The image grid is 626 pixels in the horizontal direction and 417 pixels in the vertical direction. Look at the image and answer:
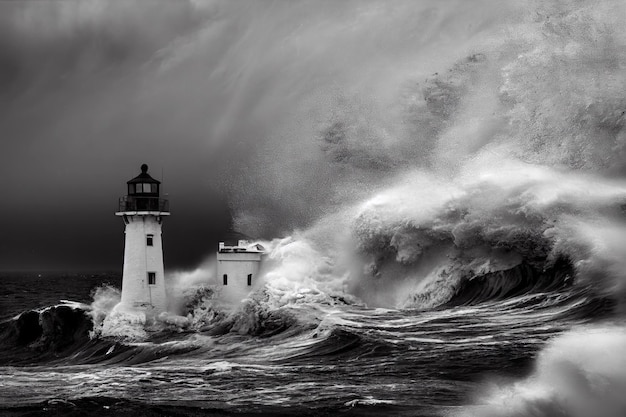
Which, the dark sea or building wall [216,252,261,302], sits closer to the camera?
the dark sea

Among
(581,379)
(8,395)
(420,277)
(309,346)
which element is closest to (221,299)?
(420,277)

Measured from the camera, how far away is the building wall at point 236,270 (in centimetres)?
3031

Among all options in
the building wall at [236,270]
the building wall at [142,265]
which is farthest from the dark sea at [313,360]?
the building wall at [236,270]

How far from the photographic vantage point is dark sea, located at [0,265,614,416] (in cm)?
1551

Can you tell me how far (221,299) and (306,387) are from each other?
14185mm

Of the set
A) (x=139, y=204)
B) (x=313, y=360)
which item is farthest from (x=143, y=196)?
(x=313, y=360)

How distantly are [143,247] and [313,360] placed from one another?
10782mm

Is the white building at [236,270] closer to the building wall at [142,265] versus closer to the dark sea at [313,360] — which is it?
the dark sea at [313,360]

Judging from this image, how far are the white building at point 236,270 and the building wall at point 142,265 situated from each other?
2508 mm

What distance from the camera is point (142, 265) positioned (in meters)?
28.6

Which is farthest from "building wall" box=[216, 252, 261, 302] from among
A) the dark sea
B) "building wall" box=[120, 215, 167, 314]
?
"building wall" box=[120, 215, 167, 314]

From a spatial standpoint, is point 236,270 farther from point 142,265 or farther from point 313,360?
point 313,360

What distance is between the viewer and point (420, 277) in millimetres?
27297

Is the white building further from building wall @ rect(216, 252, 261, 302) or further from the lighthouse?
the lighthouse
